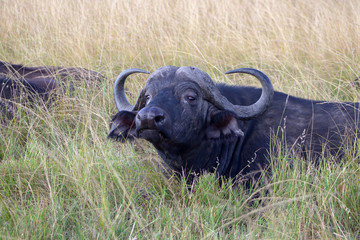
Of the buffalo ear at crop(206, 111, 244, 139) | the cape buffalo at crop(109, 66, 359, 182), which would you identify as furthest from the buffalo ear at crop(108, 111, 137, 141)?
the buffalo ear at crop(206, 111, 244, 139)

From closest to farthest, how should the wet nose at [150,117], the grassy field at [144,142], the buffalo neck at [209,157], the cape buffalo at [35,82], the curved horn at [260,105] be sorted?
the grassy field at [144,142], the wet nose at [150,117], the curved horn at [260,105], the buffalo neck at [209,157], the cape buffalo at [35,82]

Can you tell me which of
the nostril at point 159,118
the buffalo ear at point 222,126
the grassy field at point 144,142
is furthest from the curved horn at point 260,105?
the nostril at point 159,118

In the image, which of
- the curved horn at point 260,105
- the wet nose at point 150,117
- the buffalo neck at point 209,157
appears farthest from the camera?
the buffalo neck at point 209,157

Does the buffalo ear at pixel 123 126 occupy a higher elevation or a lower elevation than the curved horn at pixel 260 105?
lower

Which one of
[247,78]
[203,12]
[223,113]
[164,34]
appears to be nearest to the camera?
[223,113]

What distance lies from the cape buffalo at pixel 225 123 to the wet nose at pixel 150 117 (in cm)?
9

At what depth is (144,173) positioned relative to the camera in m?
3.75

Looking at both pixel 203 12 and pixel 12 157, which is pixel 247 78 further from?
pixel 12 157

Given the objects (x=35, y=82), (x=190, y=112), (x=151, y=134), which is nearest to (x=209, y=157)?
(x=190, y=112)

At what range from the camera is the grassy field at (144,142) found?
2.98 m

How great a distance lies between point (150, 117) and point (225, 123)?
694 mm

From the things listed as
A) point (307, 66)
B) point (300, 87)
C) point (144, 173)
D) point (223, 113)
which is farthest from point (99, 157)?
point (307, 66)

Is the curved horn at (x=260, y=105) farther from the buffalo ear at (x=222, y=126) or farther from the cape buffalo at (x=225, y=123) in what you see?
the buffalo ear at (x=222, y=126)

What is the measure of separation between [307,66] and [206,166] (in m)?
3.01
